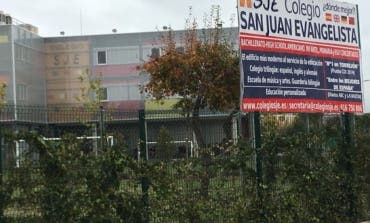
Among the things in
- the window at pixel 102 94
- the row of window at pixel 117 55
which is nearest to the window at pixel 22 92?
the window at pixel 102 94

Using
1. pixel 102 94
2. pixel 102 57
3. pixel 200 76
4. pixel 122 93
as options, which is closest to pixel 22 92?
pixel 102 57

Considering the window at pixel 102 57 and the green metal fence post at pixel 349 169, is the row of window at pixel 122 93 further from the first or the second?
the green metal fence post at pixel 349 169

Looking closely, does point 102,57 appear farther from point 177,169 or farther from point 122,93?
point 177,169

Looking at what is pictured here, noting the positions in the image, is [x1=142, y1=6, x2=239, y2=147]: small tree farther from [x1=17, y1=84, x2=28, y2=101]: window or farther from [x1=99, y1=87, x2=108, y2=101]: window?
[x1=17, y1=84, x2=28, y2=101]: window

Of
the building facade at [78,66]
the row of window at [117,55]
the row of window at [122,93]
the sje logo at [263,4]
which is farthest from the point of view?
the row of window at [117,55]

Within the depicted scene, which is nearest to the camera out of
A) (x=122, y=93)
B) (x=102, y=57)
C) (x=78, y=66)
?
(x=122, y=93)

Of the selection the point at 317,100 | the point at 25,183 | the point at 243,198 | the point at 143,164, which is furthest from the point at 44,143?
the point at 317,100

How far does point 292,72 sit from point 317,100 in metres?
0.88

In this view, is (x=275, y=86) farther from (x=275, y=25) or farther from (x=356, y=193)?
(x=356, y=193)

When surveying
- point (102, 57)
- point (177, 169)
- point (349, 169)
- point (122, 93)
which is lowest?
point (349, 169)

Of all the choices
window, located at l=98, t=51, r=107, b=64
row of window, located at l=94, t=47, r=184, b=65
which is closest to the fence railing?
row of window, located at l=94, t=47, r=184, b=65

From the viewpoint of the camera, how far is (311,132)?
11.7m

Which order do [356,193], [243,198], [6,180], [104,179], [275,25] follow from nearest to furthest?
[6,180] → [104,179] → [243,198] → [275,25] → [356,193]

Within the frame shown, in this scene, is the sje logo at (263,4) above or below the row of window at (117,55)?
below
